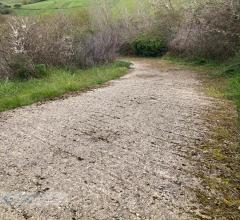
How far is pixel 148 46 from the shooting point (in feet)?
108

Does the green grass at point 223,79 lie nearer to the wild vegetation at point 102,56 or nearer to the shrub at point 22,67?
the wild vegetation at point 102,56

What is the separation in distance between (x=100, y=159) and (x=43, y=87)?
660 cm

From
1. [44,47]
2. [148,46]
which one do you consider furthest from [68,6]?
[44,47]

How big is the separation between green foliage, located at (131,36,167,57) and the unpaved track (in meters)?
21.4

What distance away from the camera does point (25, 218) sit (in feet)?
14.7

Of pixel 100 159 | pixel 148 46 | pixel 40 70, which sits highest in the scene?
pixel 100 159

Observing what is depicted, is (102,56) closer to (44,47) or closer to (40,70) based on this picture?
(44,47)

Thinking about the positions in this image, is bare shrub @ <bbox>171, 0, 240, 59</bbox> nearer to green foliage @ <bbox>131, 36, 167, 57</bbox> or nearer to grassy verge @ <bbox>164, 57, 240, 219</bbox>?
green foliage @ <bbox>131, 36, 167, 57</bbox>

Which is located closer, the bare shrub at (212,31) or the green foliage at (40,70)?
the green foliage at (40,70)

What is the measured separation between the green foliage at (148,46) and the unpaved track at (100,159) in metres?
21.4

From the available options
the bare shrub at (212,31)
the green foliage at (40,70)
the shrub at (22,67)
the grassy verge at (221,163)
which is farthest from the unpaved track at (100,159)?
the bare shrub at (212,31)

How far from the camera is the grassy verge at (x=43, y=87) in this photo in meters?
10.9

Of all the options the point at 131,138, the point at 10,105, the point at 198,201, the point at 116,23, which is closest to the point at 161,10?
the point at 116,23

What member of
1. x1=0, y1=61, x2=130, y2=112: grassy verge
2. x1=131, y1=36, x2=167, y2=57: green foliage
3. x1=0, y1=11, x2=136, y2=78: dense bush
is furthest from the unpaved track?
x1=131, y1=36, x2=167, y2=57: green foliage
